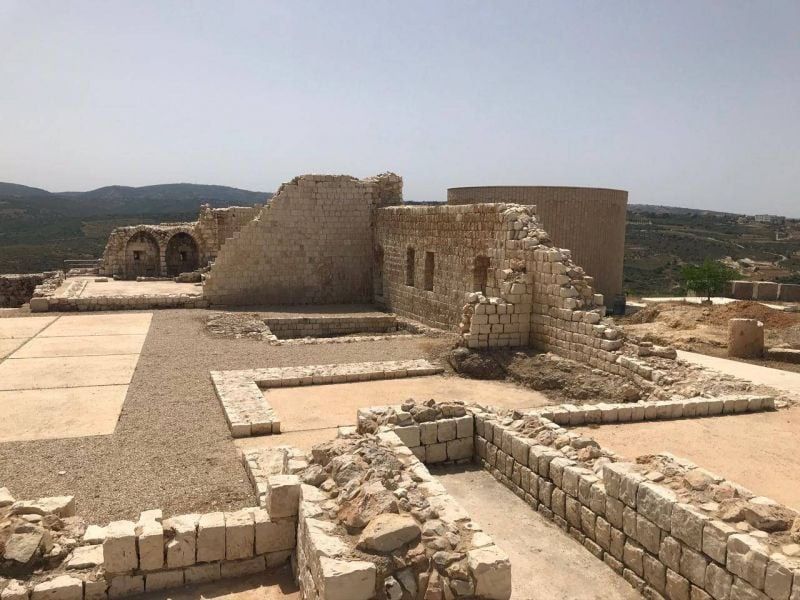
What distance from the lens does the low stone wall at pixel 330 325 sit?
55.0ft

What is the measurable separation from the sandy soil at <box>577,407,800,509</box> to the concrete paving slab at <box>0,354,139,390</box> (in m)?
7.82

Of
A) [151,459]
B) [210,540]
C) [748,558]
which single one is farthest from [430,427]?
[748,558]

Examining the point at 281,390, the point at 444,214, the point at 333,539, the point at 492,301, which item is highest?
the point at 444,214

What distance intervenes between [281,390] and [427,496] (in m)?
5.80

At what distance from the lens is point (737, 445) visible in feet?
24.0

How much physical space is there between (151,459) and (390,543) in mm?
4172

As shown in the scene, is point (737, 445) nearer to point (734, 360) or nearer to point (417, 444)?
point (417, 444)

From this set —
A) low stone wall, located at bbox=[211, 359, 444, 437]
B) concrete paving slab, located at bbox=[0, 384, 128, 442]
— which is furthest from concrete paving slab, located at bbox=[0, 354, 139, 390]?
low stone wall, located at bbox=[211, 359, 444, 437]

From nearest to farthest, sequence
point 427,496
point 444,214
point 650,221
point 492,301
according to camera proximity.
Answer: point 427,496
point 492,301
point 444,214
point 650,221

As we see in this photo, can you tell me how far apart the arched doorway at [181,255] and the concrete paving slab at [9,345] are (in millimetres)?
13240

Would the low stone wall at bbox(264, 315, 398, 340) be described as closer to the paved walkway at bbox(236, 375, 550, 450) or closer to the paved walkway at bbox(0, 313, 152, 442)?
the paved walkway at bbox(0, 313, 152, 442)

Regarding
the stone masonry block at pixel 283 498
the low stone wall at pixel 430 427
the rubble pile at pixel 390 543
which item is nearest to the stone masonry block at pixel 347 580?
the rubble pile at pixel 390 543

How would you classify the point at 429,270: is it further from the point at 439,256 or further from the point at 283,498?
the point at 283,498

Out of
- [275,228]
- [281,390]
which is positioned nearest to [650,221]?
[275,228]
